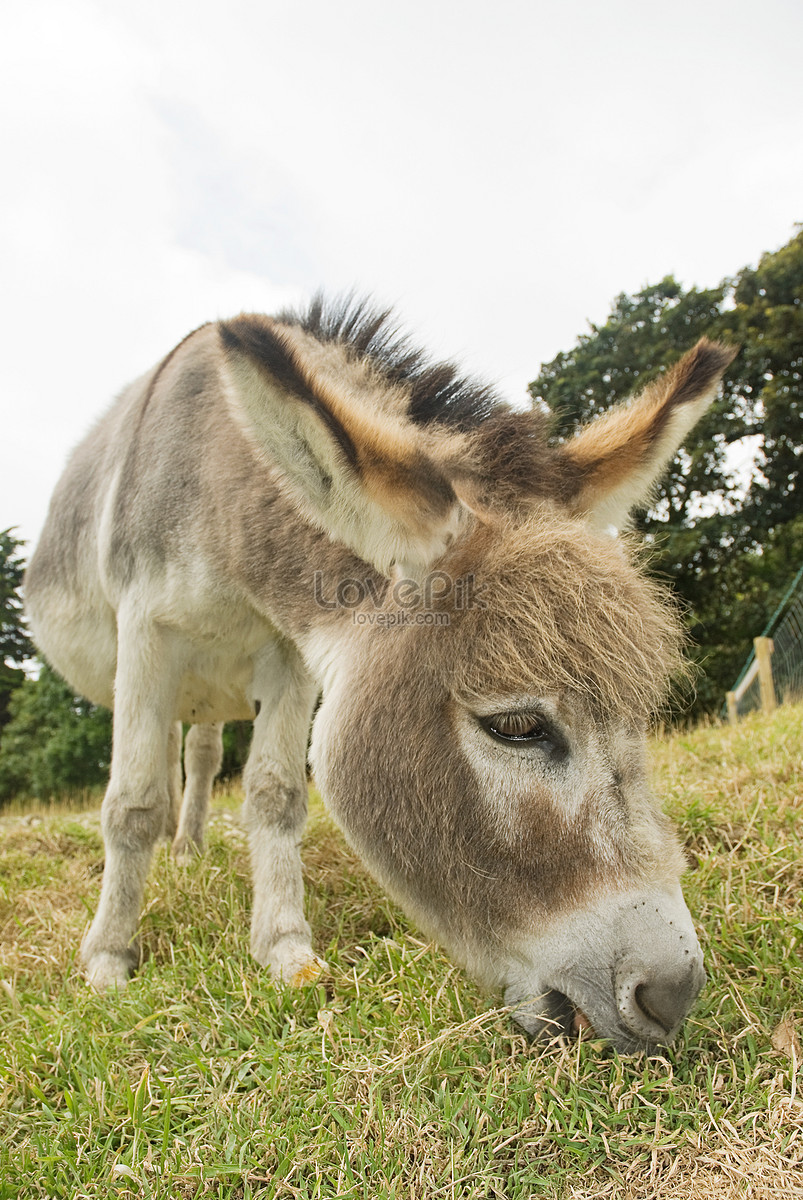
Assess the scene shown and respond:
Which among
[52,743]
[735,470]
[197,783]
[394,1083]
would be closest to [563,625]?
[394,1083]

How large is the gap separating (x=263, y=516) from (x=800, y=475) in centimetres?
2218

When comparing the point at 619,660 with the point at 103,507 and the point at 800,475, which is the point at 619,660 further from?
the point at 800,475

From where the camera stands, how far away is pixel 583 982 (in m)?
1.56

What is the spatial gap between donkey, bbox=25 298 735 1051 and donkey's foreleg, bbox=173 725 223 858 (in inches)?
72.5

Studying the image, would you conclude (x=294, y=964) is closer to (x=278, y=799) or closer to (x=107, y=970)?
(x=278, y=799)

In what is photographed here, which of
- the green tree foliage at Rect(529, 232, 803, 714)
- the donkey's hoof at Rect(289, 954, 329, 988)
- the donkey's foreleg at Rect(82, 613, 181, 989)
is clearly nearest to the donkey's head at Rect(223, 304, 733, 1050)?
the donkey's hoof at Rect(289, 954, 329, 988)

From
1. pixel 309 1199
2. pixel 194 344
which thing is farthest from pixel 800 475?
pixel 309 1199

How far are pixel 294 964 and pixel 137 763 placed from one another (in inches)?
43.0

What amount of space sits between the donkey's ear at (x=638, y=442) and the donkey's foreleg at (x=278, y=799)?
143 cm

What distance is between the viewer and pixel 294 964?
2465 mm

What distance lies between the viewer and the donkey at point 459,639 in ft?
5.29

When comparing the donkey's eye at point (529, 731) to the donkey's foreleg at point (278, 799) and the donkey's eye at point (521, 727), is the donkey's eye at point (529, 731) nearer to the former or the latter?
the donkey's eye at point (521, 727)

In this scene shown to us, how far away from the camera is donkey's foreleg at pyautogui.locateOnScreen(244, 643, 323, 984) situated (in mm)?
2679

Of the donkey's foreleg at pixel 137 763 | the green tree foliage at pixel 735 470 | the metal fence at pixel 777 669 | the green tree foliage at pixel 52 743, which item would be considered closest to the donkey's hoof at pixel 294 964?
the donkey's foreleg at pixel 137 763
